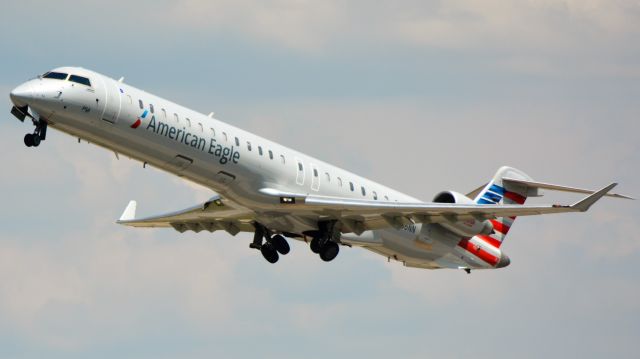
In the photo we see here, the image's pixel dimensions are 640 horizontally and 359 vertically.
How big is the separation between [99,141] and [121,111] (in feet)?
3.64

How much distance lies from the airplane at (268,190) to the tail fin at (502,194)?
1.8 inches

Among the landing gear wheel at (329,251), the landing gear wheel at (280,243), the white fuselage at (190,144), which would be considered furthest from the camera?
the landing gear wheel at (280,243)

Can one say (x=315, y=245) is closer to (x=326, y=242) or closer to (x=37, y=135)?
(x=326, y=242)

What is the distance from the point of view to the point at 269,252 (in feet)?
132

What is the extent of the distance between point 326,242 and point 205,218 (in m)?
5.06

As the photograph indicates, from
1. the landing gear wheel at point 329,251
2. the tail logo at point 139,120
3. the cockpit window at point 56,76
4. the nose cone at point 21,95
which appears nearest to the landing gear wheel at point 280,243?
the landing gear wheel at point 329,251

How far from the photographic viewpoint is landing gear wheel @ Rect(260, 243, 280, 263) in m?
40.3

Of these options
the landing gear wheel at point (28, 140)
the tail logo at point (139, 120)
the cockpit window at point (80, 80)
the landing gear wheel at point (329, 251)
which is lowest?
the landing gear wheel at point (329, 251)

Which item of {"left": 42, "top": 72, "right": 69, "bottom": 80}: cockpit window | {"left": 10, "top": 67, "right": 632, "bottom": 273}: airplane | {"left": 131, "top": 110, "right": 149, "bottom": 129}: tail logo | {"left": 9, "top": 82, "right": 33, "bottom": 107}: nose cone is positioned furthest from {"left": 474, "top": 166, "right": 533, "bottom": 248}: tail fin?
{"left": 9, "top": 82, "right": 33, "bottom": 107}: nose cone

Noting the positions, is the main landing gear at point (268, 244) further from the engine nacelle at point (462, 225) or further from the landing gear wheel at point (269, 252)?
the engine nacelle at point (462, 225)

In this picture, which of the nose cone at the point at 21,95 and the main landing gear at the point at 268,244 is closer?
the nose cone at the point at 21,95

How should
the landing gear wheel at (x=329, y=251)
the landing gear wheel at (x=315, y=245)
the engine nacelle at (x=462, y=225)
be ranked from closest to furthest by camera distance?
the landing gear wheel at (x=329, y=251) < the landing gear wheel at (x=315, y=245) < the engine nacelle at (x=462, y=225)

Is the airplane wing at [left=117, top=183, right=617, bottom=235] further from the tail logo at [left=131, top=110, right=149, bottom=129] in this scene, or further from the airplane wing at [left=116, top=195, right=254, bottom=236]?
the tail logo at [left=131, top=110, right=149, bottom=129]

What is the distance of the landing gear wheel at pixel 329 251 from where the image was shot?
1512 inches
